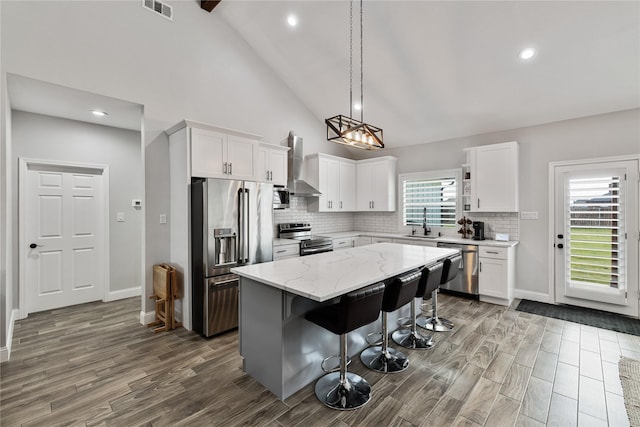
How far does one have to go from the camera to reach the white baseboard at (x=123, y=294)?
4.56 meters

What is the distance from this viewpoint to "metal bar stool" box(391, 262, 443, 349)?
9.36ft

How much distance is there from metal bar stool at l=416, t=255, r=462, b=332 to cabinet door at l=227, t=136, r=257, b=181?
276 cm

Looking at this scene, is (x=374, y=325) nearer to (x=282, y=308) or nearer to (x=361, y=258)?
(x=361, y=258)

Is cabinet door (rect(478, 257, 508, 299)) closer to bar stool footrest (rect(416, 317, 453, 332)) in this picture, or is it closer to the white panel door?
bar stool footrest (rect(416, 317, 453, 332))

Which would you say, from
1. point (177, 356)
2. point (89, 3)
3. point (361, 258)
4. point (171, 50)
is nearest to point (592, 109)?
point (361, 258)

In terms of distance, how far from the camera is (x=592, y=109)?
3980mm

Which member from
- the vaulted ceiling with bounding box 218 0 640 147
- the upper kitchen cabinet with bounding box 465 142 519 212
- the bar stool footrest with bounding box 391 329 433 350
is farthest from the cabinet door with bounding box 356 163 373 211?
the bar stool footrest with bounding box 391 329 433 350

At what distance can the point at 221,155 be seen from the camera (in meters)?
3.71

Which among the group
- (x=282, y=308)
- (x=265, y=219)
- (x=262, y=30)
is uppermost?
(x=262, y=30)

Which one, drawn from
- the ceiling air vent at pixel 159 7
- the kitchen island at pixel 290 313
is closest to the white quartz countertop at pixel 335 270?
the kitchen island at pixel 290 313

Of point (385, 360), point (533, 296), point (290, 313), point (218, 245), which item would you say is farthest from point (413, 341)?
point (533, 296)

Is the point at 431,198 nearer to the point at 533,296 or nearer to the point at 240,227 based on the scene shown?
the point at 533,296

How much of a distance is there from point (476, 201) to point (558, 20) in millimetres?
2572

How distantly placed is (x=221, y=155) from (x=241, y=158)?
30 cm
